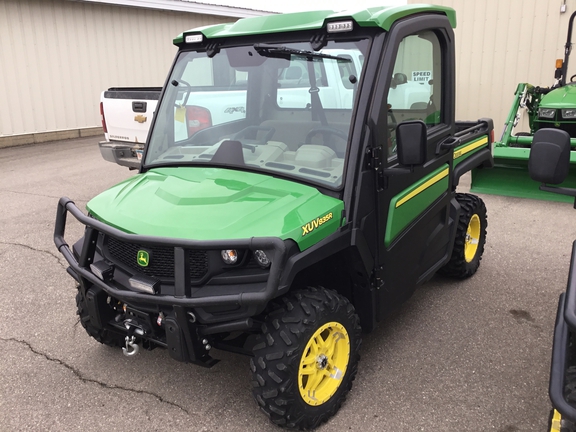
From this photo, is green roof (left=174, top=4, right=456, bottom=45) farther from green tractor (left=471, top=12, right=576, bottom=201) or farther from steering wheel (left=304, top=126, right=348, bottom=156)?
green tractor (left=471, top=12, right=576, bottom=201)

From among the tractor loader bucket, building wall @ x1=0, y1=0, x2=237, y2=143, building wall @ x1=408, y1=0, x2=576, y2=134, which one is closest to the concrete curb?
building wall @ x1=0, y1=0, x2=237, y2=143

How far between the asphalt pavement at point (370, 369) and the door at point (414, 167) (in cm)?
45

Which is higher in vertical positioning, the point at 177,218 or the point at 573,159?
the point at 177,218

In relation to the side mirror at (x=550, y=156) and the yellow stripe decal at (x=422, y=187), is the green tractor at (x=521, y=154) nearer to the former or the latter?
the yellow stripe decal at (x=422, y=187)

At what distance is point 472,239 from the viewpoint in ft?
15.1

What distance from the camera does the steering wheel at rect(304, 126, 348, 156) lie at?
9.17 feet

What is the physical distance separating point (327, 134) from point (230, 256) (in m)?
0.90

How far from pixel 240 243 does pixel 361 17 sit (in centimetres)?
139

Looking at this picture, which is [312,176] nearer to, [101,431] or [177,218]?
[177,218]

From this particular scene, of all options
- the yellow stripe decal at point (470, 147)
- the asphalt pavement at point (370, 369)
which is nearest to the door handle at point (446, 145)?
the yellow stripe decal at point (470, 147)

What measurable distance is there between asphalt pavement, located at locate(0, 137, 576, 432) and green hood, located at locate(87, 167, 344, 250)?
1072 millimetres

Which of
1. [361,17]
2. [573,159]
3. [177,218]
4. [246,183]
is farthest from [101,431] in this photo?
[573,159]

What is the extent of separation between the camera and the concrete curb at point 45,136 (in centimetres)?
1177

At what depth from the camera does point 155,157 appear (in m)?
3.41
